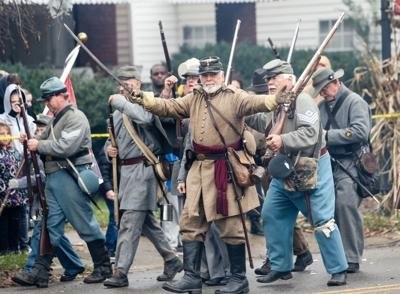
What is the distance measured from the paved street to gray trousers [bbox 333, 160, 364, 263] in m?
0.23

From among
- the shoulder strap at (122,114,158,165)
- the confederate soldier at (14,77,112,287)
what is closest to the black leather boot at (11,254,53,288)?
the confederate soldier at (14,77,112,287)

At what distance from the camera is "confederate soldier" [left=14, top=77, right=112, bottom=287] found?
12.2 m

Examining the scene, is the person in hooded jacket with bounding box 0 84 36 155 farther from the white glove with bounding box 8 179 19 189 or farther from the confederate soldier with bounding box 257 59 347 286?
the confederate soldier with bounding box 257 59 347 286

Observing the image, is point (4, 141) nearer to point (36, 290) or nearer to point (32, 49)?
point (36, 290)

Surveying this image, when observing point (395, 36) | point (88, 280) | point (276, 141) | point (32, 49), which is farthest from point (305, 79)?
point (32, 49)

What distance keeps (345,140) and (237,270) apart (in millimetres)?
1862

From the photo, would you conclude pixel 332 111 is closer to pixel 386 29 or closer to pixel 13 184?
pixel 13 184

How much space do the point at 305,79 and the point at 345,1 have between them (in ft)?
44.4

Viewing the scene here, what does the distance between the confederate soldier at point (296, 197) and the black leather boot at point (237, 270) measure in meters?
0.62

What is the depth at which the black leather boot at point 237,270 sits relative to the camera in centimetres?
1141

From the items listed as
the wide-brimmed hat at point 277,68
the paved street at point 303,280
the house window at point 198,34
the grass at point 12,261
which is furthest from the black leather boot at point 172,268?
the house window at point 198,34

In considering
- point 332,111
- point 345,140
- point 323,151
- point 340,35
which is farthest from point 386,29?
point 340,35

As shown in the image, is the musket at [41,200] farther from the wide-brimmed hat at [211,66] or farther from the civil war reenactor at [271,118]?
the civil war reenactor at [271,118]

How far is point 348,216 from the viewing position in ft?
41.2
